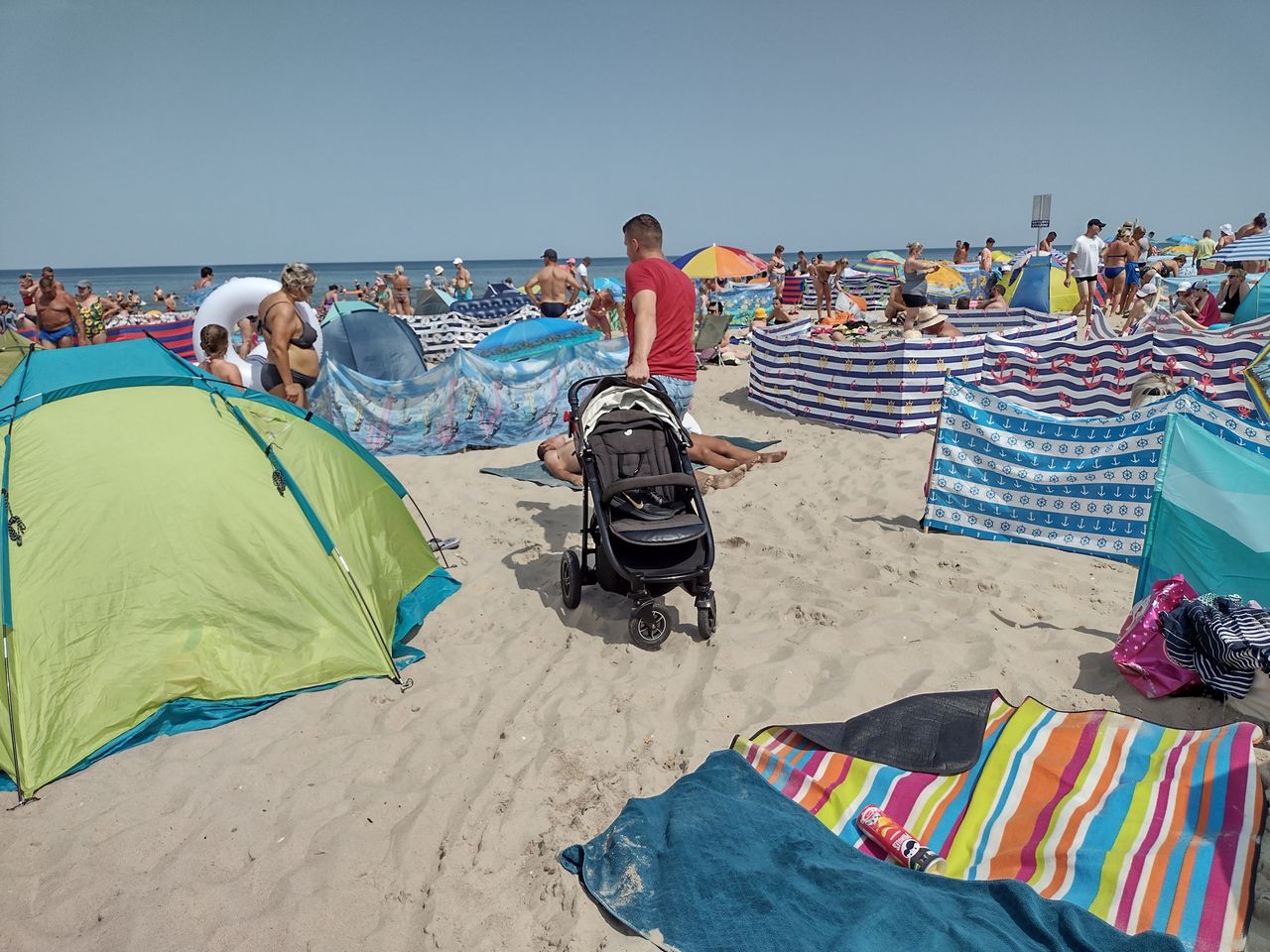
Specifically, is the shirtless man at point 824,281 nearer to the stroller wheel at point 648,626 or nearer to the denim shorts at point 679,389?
the denim shorts at point 679,389

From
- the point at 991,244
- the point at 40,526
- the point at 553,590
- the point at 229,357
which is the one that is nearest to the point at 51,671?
the point at 40,526

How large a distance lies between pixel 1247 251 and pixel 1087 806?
419 inches

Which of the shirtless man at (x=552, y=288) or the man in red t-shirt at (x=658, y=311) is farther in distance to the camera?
the shirtless man at (x=552, y=288)

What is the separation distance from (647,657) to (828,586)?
1.30 meters

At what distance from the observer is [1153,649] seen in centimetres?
342

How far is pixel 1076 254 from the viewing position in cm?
1387

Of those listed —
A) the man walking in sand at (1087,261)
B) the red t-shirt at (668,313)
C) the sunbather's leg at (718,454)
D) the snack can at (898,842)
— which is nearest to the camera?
the snack can at (898,842)

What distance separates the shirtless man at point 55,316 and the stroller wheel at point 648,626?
11.3 meters

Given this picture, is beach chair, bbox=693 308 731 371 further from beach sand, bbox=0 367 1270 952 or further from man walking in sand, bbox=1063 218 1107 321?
beach sand, bbox=0 367 1270 952

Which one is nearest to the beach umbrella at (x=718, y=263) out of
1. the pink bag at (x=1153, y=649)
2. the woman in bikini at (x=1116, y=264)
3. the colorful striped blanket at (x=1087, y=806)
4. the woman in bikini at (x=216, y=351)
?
the woman in bikini at (x=1116, y=264)

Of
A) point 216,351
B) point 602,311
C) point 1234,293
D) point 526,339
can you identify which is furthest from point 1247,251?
point 216,351

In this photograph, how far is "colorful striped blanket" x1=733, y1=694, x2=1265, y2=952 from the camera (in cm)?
226

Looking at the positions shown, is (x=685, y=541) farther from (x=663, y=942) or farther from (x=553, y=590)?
(x=663, y=942)

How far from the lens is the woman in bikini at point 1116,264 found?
14227 millimetres
